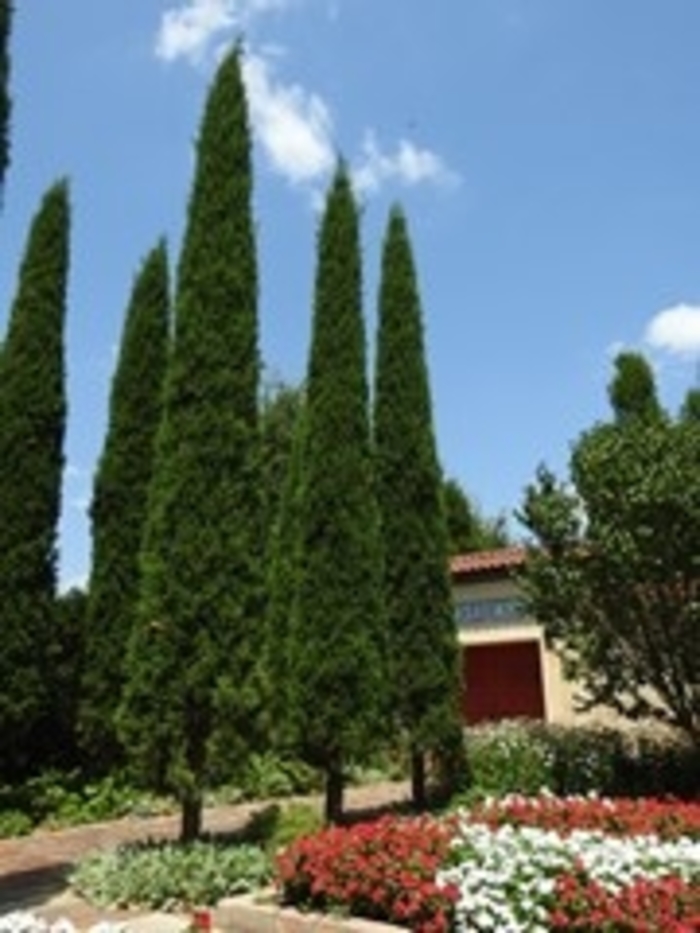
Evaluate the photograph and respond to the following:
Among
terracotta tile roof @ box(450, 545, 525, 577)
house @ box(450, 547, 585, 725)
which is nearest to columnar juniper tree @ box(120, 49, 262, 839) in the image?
terracotta tile roof @ box(450, 545, 525, 577)

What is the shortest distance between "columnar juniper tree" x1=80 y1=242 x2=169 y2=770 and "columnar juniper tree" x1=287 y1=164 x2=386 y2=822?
482 cm

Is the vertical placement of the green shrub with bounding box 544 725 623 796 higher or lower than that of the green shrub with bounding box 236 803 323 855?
higher

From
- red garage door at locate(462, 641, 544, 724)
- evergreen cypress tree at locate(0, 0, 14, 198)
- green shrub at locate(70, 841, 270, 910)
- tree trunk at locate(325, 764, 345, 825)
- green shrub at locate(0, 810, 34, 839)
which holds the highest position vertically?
evergreen cypress tree at locate(0, 0, 14, 198)

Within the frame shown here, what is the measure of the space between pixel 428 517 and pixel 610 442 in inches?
109

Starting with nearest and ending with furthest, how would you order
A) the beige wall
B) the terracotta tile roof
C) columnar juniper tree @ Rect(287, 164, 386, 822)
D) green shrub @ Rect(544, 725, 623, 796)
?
columnar juniper tree @ Rect(287, 164, 386, 822) < green shrub @ Rect(544, 725, 623, 796) < the beige wall < the terracotta tile roof

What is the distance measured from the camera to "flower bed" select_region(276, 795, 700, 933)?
8383 millimetres

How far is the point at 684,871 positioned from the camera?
30.1 feet

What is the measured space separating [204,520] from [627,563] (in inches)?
222

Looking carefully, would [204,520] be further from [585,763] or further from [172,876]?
[585,763]

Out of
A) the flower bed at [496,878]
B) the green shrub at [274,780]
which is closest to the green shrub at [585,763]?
the green shrub at [274,780]

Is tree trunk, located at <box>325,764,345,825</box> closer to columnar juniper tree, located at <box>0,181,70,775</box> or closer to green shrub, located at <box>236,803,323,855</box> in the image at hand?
green shrub, located at <box>236,803,323,855</box>

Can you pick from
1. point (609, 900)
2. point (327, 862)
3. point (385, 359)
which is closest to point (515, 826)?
point (327, 862)

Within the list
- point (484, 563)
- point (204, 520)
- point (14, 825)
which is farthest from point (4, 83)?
point (484, 563)

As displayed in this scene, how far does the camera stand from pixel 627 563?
15477 mm
